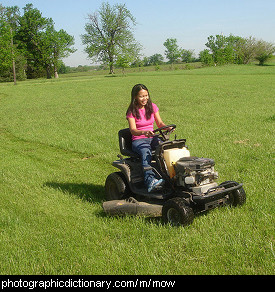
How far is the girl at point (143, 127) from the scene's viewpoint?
482 cm

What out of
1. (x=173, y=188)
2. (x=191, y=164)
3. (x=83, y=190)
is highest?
(x=191, y=164)

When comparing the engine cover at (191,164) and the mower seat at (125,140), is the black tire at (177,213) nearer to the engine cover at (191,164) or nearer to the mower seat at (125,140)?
the engine cover at (191,164)

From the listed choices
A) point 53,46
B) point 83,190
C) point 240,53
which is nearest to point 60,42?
point 53,46

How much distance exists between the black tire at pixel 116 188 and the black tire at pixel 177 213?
1.08 m

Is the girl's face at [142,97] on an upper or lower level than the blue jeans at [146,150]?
upper

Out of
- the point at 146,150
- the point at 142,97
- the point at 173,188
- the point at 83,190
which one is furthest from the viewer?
the point at 83,190

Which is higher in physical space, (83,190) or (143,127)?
(143,127)

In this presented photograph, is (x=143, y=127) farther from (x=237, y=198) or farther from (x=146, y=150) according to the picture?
(x=237, y=198)

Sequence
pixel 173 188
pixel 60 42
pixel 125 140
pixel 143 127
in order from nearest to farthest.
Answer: pixel 173 188
pixel 143 127
pixel 125 140
pixel 60 42

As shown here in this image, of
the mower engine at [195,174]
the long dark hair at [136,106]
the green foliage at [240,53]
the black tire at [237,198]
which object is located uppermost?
the green foliage at [240,53]

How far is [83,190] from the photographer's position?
6.19 metres

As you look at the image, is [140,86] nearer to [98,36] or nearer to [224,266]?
[224,266]

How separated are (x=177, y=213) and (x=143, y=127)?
164 centimetres

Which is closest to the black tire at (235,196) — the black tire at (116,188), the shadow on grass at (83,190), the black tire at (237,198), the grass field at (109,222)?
the black tire at (237,198)
